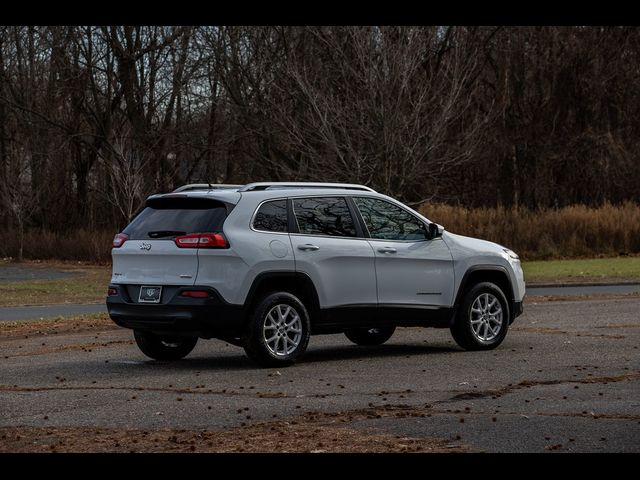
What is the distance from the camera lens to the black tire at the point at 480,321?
14.8 m

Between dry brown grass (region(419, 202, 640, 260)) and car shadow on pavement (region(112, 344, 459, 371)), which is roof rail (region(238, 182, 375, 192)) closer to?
car shadow on pavement (region(112, 344, 459, 371))

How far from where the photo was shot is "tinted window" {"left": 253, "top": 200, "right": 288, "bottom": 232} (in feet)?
44.1

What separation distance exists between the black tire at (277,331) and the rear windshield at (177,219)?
0.94 meters

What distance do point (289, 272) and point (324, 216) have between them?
0.96 meters

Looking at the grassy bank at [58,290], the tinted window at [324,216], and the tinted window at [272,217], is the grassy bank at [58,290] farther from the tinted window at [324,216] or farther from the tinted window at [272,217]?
the tinted window at [272,217]

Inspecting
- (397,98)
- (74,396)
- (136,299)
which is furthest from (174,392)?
(397,98)

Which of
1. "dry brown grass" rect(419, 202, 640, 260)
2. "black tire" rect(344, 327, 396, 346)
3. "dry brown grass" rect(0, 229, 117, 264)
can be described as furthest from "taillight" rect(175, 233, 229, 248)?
"dry brown grass" rect(0, 229, 117, 264)

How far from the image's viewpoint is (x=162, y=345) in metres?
14.4

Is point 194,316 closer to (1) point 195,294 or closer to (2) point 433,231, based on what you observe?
(1) point 195,294

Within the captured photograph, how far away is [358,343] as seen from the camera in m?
16.0

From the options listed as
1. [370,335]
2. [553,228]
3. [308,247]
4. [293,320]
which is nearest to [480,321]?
[370,335]

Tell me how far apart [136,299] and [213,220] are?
113cm

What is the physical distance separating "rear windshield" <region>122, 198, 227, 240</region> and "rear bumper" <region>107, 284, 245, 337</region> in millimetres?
675
